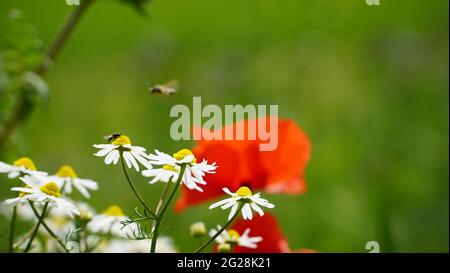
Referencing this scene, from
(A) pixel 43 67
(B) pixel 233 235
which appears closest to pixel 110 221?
(B) pixel 233 235

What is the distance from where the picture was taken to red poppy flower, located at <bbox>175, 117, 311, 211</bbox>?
1.09m

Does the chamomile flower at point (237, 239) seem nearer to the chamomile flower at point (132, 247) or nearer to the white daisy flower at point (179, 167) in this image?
the white daisy flower at point (179, 167)

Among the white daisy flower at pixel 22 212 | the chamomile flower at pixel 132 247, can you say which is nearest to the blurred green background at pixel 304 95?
the chamomile flower at pixel 132 247

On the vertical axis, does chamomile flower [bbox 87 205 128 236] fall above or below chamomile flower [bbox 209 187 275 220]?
above

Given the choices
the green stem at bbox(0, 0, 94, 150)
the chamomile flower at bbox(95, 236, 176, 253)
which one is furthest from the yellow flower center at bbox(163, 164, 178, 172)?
the green stem at bbox(0, 0, 94, 150)

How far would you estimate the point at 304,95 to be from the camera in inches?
104

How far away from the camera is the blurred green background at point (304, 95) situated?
214cm

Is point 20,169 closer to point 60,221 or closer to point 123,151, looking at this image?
point 123,151

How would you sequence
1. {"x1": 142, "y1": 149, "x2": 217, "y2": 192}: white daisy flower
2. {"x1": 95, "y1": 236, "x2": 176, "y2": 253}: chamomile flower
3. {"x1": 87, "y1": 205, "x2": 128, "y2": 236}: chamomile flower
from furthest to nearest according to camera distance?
{"x1": 95, "y1": 236, "x2": 176, "y2": 253}: chamomile flower < {"x1": 87, "y1": 205, "x2": 128, "y2": 236}: chamomile flower < {"x1": 142, "y1": 149, "x2": 217, "y2": 192}: white daisy flower

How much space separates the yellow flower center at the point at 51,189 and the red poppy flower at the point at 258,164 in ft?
0.71

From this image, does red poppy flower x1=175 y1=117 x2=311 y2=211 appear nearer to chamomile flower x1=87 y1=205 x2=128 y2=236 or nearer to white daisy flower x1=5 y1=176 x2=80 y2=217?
chamomile flower x1=87 y1=205 x2=128 y2=236

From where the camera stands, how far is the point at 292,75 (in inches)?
103

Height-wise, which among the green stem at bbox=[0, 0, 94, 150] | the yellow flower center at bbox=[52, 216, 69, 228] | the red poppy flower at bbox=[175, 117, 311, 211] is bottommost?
the yellow flower center at bbox=[52, 216, 69, 228]

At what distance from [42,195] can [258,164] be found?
13.2 inches
